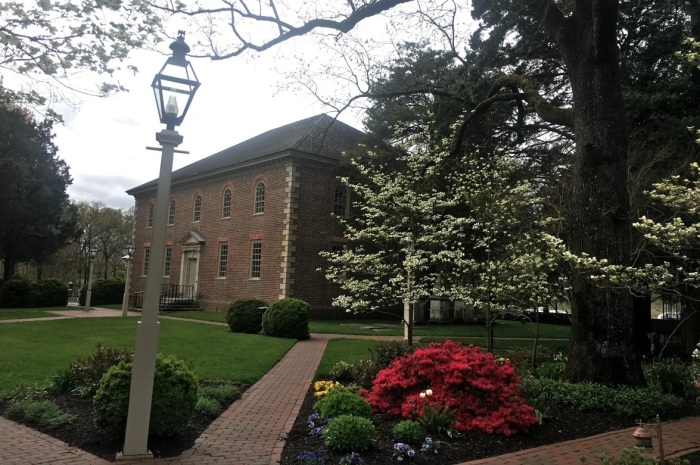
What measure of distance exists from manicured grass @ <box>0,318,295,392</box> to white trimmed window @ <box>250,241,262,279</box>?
7654 millimetres

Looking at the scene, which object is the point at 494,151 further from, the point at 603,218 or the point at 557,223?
the point at 603,218

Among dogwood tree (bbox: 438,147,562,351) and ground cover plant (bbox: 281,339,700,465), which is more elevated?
dogwood tree (bbox: 438,147,562,351)

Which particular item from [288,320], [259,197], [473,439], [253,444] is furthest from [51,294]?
[473,439]

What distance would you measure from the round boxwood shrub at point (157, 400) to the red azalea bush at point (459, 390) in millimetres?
2532

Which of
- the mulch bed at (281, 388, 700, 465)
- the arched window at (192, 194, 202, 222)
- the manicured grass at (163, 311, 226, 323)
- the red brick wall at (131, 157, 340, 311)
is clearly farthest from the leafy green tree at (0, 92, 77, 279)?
the mulch bed at (281, 388, 700, 465)

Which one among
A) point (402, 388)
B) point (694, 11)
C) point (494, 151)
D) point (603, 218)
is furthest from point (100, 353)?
point (694, 11)

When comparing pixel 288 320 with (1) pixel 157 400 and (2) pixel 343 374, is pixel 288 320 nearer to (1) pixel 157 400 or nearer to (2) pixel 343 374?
(2) pixel 343 374

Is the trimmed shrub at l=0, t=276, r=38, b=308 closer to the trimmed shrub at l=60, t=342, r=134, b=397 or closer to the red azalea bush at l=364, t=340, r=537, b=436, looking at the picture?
the trimmed shrub at l=60, t=342, r=134, b=397

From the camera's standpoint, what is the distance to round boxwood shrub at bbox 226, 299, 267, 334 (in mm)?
17281

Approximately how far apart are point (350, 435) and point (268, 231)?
840 inches

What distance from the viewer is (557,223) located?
11547 millimetres

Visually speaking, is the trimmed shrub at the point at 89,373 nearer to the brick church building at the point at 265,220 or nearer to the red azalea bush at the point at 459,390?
the red azalea bush at the point at 459,390

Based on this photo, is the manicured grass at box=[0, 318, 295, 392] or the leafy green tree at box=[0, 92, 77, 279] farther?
the leafy green tree at box=[0, 92, 77, 279]

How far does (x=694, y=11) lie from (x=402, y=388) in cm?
1168
